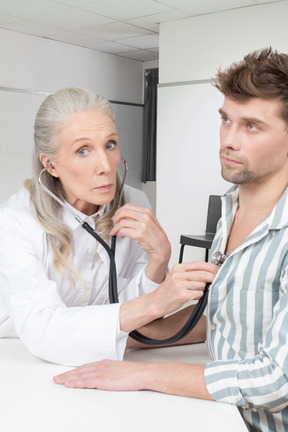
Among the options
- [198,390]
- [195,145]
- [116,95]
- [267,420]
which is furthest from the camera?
[116,95]

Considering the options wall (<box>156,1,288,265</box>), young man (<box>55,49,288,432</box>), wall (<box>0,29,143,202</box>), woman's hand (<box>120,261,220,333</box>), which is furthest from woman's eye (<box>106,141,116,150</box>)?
wall (<box>0,29,143,202</box>)

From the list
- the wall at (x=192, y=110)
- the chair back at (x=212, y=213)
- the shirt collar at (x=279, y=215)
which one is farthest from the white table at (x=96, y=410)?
the wall at (x=192, y=110)

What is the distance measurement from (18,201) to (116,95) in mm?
6988

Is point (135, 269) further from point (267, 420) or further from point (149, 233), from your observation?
point (267, 420)

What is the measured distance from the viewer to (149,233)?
5.00ft

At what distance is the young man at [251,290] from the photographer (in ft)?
3.75

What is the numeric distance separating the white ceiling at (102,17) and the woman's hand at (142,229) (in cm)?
430

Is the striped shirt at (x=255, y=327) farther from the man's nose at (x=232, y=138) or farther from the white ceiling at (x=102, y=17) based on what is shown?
the white ceiling at (x=102, y=17)

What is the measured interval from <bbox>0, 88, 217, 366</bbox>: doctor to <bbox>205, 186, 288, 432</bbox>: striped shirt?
0.09 m

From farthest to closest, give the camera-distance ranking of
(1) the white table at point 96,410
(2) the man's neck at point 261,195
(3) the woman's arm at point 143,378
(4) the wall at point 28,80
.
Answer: (4) the wall at point 28,80 < (2) the man's neck at point 261,195 < (3) the woman's arm at point 143,378 < (1) the white table at point 96,410

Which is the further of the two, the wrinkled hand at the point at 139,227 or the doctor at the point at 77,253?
the wrinkled hand at the point at 139,227

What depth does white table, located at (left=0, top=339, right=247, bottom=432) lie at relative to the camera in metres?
1.04

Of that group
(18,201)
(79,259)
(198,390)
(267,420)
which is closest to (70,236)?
(79,259)

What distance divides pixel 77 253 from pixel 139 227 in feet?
0.74
